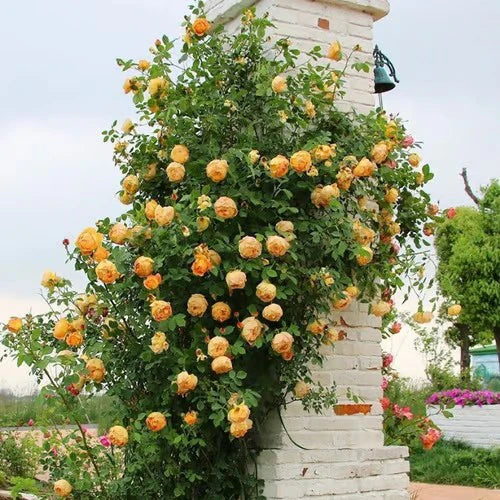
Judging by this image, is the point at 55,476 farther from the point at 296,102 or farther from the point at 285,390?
the point at 296,102

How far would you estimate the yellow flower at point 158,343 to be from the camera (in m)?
3.19

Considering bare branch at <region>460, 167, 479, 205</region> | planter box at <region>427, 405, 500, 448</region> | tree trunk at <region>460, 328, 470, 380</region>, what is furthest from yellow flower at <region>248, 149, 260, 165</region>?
tree trunk at <region>460, 328, 470, 380</region>

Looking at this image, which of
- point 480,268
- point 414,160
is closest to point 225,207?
point 414,160

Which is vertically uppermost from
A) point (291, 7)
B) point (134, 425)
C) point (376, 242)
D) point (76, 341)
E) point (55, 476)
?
point (291, 7)

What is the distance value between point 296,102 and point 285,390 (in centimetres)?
122

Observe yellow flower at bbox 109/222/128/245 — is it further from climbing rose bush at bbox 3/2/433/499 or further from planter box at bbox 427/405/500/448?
planter box at bbox 427/405/500/448

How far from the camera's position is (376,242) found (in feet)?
12.8

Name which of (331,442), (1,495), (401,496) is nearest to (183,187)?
(331,442)

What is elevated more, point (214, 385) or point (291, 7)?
point (291, 7)

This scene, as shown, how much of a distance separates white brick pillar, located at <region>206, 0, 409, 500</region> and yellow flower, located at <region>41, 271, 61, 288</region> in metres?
1.07

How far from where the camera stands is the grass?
7.96 m

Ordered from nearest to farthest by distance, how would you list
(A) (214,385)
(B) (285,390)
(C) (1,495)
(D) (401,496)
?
(A) (214,385), (B) (285,390), (D) (401,496), (C) (1,495)

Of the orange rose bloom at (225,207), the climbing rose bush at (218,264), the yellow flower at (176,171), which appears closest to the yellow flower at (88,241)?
the climbing rose bush at (218,264)

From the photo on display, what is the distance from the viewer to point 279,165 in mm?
3270
